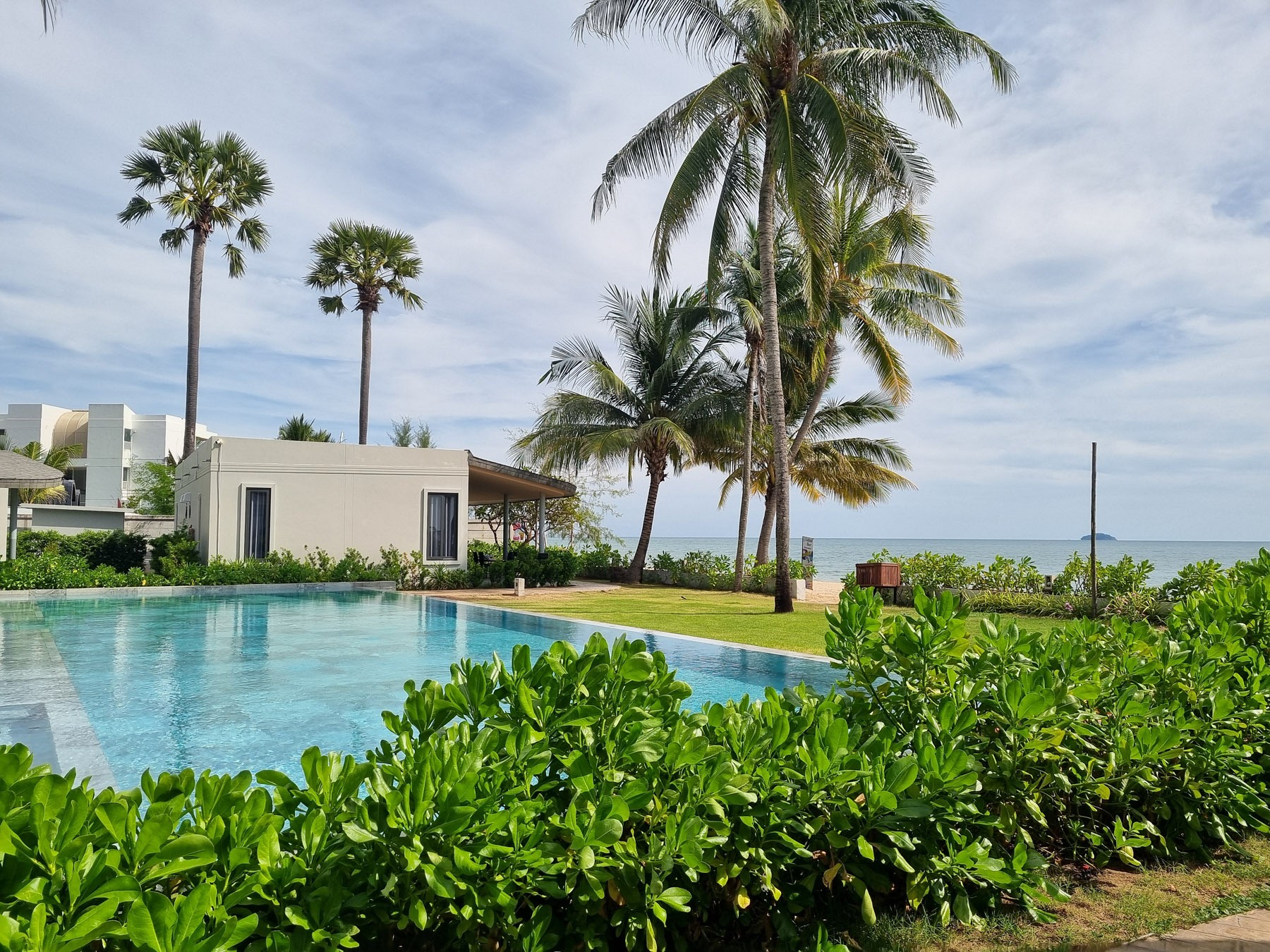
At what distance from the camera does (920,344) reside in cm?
2156

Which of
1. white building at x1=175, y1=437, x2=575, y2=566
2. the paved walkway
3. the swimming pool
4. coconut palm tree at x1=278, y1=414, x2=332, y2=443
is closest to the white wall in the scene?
white building at x1=175, y1=437, x2=575, y2=566

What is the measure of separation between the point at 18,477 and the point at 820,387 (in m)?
19.6

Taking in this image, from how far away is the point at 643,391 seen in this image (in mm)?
24828

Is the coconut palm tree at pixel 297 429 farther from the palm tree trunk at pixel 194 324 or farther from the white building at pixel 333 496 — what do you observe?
the white building at pixel 333 496

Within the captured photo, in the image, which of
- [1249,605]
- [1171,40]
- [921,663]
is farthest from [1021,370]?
[921,663]

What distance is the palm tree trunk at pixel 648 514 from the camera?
25.0m

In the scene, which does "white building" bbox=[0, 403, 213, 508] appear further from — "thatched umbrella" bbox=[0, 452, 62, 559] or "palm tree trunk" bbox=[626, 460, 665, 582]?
"palm tree trunk" bbox=[626, 460, 665, 582]

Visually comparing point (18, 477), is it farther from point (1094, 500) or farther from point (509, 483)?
point (1094, 500)

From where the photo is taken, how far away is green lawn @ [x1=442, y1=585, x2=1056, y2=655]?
1204cm

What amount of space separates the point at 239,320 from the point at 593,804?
1254 inches

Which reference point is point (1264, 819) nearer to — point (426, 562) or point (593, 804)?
point (593, 804)

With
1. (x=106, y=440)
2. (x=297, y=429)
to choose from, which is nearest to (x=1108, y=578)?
(x=297, y=429)

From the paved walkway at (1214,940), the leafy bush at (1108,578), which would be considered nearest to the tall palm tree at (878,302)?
the leafy bush at (1108,578)

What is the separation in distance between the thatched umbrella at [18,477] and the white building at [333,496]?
3.32 m
